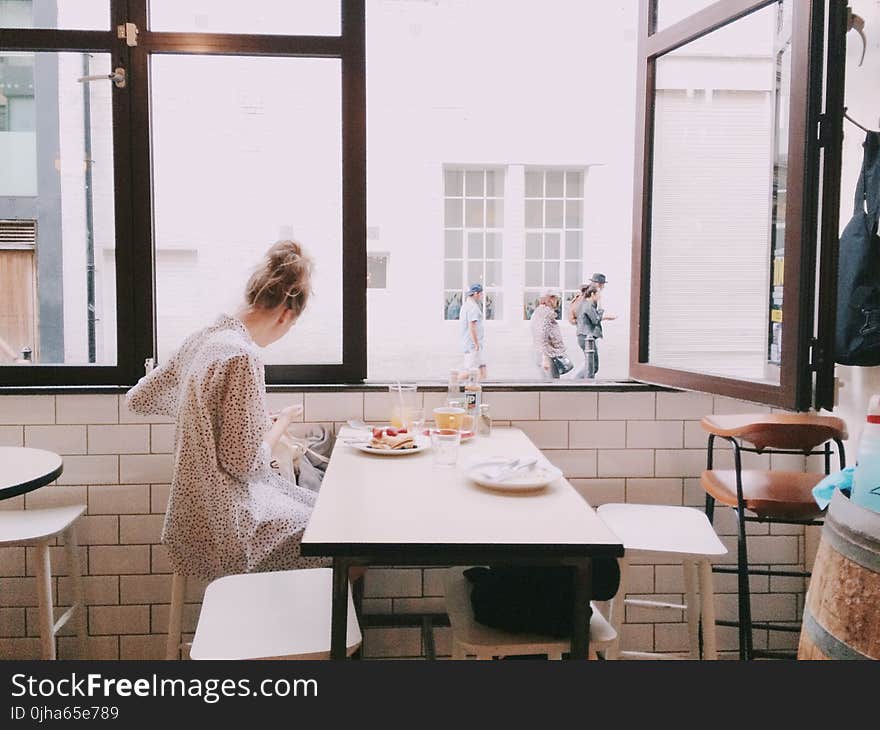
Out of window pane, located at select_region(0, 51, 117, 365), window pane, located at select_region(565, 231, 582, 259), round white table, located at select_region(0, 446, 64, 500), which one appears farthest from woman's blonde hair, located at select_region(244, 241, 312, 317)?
window pane, located at select_region(565, 231, 582, 259)

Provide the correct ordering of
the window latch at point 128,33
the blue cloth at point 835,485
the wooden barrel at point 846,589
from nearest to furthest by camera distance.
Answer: the wooden barrel at point 846,589 < the blue cloth at point 835,485 < the window latch at point 128,33

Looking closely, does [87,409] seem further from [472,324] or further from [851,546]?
[472,324]

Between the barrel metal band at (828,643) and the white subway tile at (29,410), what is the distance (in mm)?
2472

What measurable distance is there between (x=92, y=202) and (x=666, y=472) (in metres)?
2.33

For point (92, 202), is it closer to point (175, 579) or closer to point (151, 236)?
point (151, 236)

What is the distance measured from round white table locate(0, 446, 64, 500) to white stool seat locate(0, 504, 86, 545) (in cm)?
26

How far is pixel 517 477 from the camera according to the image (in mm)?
1863

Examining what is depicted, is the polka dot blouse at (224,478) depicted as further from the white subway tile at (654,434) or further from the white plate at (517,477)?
the white subway tile at (654,434)

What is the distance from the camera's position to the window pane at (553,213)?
28.7ft

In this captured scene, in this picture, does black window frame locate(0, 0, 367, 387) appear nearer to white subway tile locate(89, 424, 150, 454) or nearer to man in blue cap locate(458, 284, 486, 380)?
white subway tile locate(89, 424, 150, 454)

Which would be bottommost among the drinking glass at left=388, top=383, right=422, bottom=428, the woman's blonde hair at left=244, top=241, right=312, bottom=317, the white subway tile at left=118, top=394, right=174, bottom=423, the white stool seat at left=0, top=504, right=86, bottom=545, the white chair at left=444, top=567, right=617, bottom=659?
the white chair at left=444, top=567, right=617, bottom=659

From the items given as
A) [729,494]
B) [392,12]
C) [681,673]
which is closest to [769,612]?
[729,494]

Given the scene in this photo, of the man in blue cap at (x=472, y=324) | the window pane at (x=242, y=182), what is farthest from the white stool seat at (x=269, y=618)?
the man in blue cap at (x=472, y=324)

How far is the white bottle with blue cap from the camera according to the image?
1.08 m
